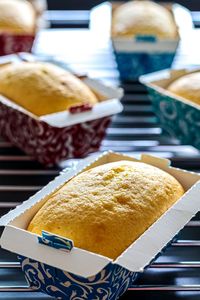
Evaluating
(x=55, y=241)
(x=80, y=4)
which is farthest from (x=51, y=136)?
(x=80, y=4)

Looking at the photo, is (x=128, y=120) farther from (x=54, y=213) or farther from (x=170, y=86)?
(x=54, y=213)

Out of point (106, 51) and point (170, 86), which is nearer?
point (170, 86)

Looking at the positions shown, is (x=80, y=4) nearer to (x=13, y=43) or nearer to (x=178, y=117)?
(x=13, y=43)

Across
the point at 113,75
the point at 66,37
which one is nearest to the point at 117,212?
the point at 113,75

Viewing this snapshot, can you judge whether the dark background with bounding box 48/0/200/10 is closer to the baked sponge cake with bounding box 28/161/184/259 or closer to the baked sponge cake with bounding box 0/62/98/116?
the baked sponge cake with bounding box 0/62/98/116

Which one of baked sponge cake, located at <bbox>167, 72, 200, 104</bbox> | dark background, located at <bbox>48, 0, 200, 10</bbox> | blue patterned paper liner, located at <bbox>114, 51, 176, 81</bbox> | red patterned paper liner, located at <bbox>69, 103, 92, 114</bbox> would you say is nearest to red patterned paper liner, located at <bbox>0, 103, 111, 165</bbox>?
red patterned paper liner, located at <bbox>69, 103, 92, 114</bbox>

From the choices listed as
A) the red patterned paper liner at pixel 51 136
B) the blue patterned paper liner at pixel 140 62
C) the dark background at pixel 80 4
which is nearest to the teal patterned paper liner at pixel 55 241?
the red patterned paper liner at pixel 51 136

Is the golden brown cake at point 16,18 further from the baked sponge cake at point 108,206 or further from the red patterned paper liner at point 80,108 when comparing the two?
the baked sponge cake at point 108,206
